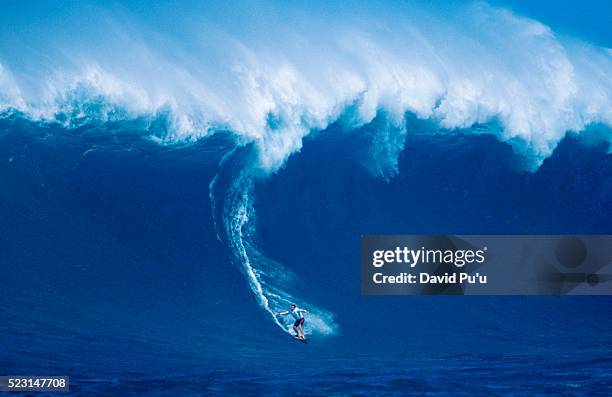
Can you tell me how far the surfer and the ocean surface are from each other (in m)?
0.12

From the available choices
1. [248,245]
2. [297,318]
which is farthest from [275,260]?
[297,318]

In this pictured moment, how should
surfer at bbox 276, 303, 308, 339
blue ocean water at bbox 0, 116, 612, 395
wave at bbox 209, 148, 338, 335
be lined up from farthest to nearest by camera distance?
wave at bbox 209, 148, 338, 335, surfer at bbox 276, 303, 308, 339, blue ocean water at bbox 0, 116, 612, 395

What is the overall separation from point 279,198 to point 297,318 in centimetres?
178

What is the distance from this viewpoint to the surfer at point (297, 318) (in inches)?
271

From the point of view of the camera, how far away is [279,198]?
8242mm

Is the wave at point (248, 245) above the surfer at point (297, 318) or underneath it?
above

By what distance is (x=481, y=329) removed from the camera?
7.44 metres

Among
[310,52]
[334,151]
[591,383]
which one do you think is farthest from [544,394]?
[310,52]

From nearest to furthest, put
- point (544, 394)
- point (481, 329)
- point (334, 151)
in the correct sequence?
point (544, 394) → point (481, 329) → point (334, 151)

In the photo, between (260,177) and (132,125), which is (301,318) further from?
(132,125)

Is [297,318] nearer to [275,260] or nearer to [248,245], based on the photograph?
[275,260]

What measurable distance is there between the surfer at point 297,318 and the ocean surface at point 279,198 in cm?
12

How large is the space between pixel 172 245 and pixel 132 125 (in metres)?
1.86

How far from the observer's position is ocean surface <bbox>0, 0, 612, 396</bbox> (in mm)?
6730
